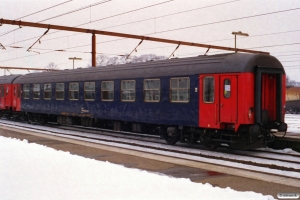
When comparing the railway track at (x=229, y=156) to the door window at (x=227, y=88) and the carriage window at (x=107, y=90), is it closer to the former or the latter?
the door window at (x=227, y=88)

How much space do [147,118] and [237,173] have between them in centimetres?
667

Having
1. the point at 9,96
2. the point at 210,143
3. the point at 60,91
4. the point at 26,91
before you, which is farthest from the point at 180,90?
the point at 9,96

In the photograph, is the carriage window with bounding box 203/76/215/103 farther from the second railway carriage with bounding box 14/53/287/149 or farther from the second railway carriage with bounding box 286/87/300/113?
the second railway carriage with bounding box 286/87/300/113

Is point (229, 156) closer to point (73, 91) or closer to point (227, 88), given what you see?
point (227, 88)

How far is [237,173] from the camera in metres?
9.47

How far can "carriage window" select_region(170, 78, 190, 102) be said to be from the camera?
548 inches

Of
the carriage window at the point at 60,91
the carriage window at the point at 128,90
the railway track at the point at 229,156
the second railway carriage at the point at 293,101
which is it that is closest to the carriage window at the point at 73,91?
the carriage window at the point at 60,91

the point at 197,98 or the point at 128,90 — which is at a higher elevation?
the point at 128,90

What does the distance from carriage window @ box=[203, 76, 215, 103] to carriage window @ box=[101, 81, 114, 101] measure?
587 centimetres

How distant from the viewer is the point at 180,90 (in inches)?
562

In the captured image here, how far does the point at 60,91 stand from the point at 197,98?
11.1 m

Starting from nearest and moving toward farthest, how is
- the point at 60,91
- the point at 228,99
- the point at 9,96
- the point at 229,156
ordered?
the point at 229,156, the point at 228,99, the point at 60,91, the point at 9,96

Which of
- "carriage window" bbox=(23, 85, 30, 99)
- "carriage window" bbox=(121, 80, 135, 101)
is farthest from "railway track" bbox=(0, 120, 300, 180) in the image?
"carriage window" bbox=(23, 85, 30, 99)

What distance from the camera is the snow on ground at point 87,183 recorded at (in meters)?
6.67
